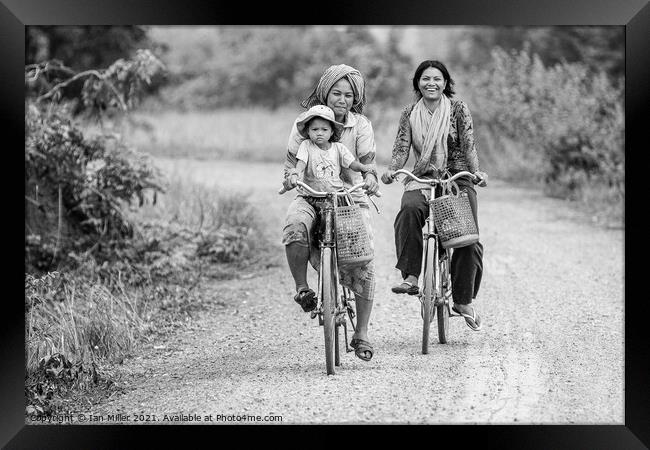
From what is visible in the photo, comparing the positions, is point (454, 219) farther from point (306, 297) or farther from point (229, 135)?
point (229, 135)

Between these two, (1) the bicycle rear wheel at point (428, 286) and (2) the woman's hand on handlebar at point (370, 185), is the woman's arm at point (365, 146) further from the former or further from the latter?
(1) the bicycle rear wheel at point (428, 286)

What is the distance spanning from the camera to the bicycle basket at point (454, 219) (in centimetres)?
590

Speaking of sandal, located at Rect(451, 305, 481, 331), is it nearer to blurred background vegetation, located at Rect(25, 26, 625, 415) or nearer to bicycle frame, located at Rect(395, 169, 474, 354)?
bicycle frame, located at Rect(395, 169, 474, 354)

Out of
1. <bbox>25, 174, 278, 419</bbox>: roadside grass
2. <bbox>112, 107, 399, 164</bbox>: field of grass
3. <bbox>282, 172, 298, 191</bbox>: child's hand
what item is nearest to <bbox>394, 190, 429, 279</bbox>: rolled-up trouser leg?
<bbox>282, 172, 298, 191</bbox>: child's hand

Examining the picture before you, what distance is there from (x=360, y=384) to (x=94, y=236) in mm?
3665

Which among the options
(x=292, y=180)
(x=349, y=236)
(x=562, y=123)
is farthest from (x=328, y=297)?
(x=562, y=123)

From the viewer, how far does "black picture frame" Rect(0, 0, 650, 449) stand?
532 centimetres

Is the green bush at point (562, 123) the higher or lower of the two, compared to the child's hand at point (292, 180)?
higher

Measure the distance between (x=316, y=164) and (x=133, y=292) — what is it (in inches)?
107

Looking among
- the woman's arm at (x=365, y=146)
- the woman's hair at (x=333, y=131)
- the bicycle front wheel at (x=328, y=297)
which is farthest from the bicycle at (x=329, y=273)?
the woman's hair at (x=333, y=131)

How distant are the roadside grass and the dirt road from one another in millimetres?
212

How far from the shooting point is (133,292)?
7723mm
